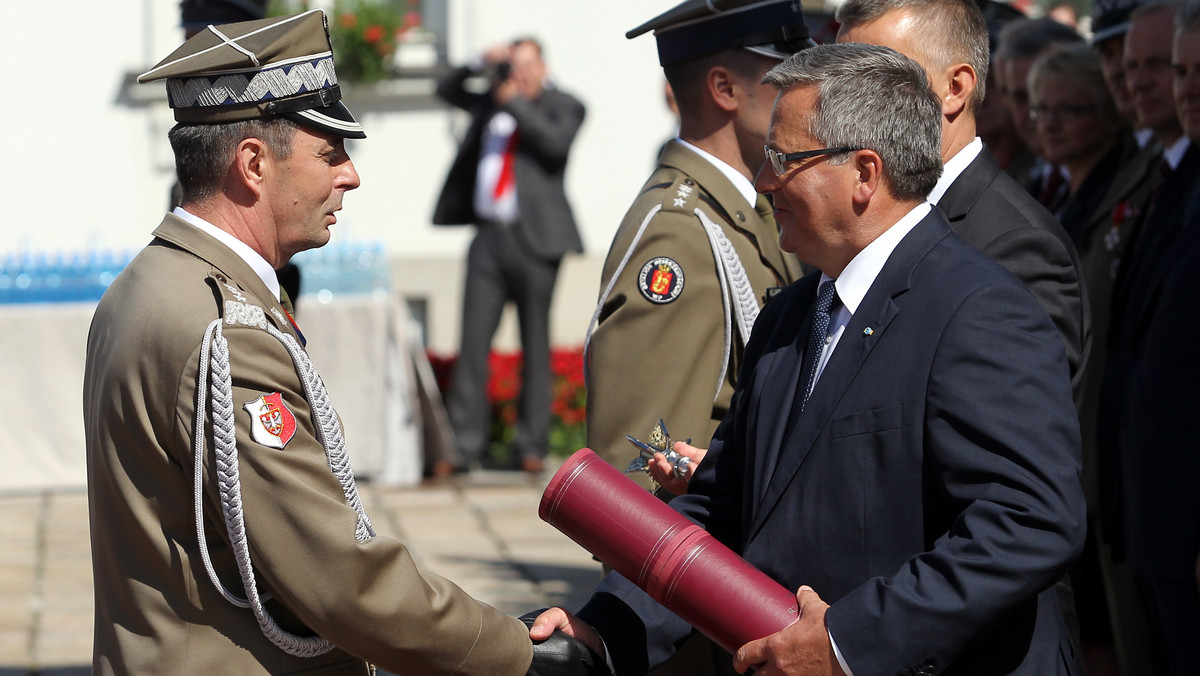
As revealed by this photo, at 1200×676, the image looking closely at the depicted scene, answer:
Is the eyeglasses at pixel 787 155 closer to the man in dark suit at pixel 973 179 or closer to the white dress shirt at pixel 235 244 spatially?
the man in dark suit at pixel 973 179

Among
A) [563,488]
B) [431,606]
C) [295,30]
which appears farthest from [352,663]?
[295,30]

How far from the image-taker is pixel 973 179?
122 inches

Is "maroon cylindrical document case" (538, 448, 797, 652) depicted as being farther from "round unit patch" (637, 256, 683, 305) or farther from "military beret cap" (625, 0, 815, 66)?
"military beret cap" (625, 0, 815, 66)

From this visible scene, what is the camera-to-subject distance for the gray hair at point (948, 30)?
3.28 m

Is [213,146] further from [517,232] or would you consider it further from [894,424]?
[517,232]

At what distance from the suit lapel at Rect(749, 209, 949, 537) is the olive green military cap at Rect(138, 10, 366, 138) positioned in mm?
919

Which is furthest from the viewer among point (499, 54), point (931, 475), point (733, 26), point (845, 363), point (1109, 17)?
point (499, 54)

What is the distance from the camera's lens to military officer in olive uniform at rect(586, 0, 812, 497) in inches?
131

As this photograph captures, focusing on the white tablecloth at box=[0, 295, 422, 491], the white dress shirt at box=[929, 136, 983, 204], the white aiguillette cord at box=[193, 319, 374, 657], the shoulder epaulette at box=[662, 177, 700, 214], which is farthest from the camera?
the white tablecloth at box=[0, 295, 422, 491]

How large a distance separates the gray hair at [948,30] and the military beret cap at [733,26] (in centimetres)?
28

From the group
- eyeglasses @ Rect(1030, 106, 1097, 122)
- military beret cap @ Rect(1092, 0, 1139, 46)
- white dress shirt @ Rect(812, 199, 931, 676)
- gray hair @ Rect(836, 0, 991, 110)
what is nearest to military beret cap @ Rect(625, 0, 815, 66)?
gray hair @ Rect(836, 0, 991, 110)

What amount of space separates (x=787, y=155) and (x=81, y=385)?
22.4 ft

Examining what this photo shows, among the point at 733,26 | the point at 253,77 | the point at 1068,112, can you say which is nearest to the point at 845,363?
the point at 253,77

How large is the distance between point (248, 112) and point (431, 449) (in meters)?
6.50
